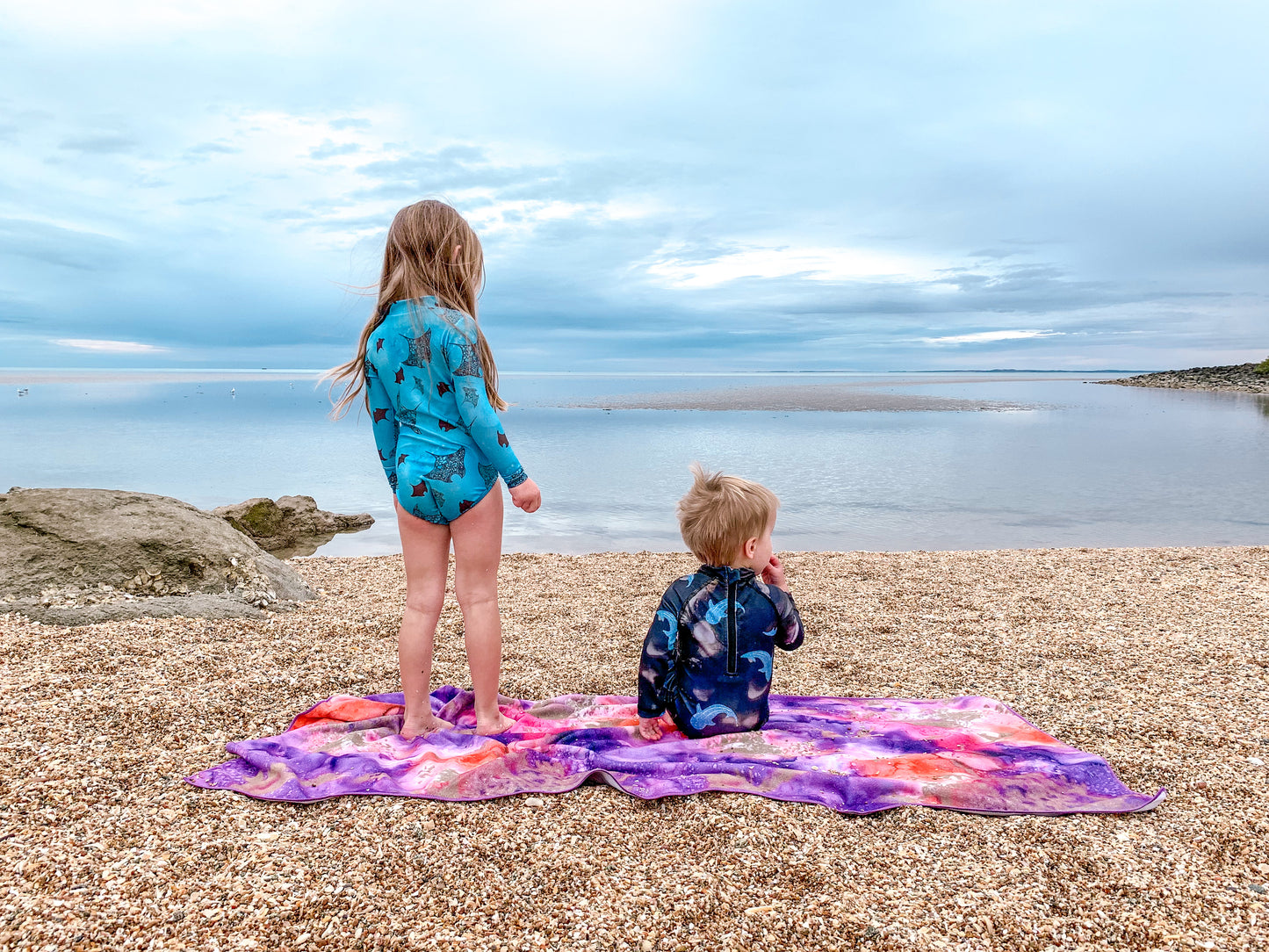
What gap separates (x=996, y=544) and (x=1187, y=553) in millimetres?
2110

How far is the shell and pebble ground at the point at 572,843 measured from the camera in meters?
2.39

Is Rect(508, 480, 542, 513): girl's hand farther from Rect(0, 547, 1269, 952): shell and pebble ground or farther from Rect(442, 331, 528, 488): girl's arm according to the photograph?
Rect(0, 547, 1269, 952): shell and pebble ground

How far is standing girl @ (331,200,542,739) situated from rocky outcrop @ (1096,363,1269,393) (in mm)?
47171

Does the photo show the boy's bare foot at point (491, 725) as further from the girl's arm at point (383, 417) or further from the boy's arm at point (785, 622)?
the boy's arm at point (785, 622)

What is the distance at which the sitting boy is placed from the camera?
11.2ft

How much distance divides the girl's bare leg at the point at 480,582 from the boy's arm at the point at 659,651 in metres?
0.67

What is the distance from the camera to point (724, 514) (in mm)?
3387

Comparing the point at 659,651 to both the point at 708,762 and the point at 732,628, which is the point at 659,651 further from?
the point at 708,762

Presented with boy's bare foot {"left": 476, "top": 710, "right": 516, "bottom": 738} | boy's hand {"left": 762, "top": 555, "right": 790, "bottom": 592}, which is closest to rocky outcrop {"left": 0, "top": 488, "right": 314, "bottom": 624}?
boy's bare foot {"left": 476, "top": 710, "right": 516, "bottom": 738}

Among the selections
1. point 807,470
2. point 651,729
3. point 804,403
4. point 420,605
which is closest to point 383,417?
point 420,605

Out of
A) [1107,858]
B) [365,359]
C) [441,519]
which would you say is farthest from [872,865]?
[365,359]

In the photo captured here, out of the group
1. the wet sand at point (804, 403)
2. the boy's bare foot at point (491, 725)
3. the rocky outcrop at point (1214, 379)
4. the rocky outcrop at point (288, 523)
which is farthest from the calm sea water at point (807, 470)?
the rocky outcrop at point (1214, 379)

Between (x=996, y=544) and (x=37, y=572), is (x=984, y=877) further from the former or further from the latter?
(x=996, y=544)

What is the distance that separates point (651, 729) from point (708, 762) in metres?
0.42
